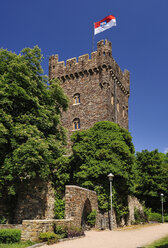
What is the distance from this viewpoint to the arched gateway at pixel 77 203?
1459cm

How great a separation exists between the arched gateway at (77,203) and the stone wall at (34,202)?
129 inches

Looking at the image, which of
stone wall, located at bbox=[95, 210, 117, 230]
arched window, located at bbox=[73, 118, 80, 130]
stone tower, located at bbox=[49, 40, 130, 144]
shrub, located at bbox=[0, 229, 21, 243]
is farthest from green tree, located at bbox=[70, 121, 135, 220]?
shrub, located at bbox=[0, 229, 21, 243]

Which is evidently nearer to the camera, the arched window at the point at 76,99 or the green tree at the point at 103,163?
the green tree at the point at 103,163

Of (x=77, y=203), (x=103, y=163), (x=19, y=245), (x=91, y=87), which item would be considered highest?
(x=91, y=87)

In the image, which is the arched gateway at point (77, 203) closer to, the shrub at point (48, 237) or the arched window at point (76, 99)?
the shrub at point (48, 237)

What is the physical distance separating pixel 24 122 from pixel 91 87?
44.7 feet

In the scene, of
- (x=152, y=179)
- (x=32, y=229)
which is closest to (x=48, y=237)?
(x=32, y=229)

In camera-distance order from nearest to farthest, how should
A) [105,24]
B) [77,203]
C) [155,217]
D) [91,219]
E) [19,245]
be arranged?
[19,245] → [77,203] → [91,219] → [105,24] → [155,217]

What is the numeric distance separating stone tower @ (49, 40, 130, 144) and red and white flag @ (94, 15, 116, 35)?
4.74 feet

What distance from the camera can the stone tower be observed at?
28.3 metres

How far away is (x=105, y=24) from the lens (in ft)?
94.6

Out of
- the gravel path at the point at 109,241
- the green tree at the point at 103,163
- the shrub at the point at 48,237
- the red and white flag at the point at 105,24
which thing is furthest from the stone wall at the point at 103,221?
the red and white flag at the point at 105,24

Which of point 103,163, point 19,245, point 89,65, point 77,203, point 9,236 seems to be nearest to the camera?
point 19,245

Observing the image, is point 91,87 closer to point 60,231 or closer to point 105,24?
point 105,24
